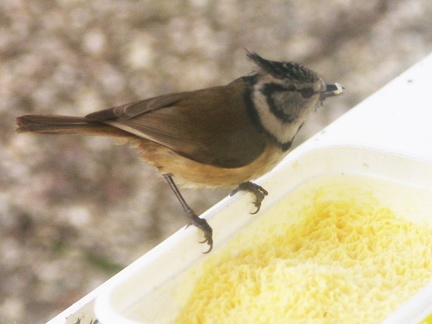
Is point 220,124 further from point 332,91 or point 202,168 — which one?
point 332,91

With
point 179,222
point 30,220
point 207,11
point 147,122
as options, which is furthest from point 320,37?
point 147,122

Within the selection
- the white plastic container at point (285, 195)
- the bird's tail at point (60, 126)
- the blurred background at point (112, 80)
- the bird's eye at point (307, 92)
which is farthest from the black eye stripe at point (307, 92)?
the blurred background at point (112, 80)

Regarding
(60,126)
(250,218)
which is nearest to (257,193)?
(250,218)

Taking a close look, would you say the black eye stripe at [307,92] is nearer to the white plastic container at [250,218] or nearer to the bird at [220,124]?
the bird at [220,124]

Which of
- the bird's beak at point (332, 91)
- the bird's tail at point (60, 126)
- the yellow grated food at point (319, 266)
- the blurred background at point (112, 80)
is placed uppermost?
the bird's tail at point (60, 126)

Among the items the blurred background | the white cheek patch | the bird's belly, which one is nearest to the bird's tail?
the bird's belly

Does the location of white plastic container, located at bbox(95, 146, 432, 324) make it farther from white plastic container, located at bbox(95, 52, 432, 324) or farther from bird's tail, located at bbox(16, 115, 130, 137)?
bird's tail, located at bbox(16, 115, 130, 137)
